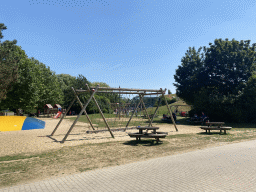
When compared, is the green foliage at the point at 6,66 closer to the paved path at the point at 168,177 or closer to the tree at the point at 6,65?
the tree at the point at 6,65

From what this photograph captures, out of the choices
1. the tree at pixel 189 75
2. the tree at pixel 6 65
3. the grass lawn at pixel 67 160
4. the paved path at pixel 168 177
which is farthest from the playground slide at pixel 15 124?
the tree at pixel 189 75

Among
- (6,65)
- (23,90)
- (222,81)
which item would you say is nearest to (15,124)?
(6,65)

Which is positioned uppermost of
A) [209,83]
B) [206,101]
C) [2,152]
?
[209,83]

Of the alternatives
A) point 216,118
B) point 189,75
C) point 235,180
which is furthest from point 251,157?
point 189,75

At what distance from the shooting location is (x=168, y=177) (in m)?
4.79

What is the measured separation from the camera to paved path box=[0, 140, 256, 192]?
415 cm

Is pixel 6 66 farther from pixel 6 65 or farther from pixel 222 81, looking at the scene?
pixel 222 81

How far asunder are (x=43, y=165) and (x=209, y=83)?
2232 centimetres

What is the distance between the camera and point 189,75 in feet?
85.7

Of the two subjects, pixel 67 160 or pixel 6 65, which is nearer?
pixel 67 160

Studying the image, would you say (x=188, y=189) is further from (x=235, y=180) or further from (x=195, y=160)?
(x=195, y=160)

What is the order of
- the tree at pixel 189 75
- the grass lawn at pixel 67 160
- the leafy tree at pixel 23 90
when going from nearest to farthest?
the grass lawn at pixel 67 160
the tree at pixel 189 75
the leafy tree at pixel 23 90

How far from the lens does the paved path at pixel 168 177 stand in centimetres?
415

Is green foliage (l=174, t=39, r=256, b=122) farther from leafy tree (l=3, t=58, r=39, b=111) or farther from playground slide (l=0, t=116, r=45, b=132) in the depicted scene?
leafy tree (l=3, t=58, r=39, b=111)
